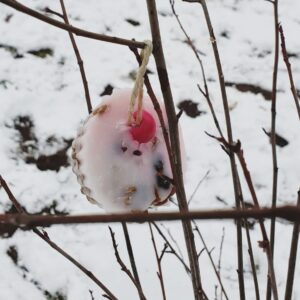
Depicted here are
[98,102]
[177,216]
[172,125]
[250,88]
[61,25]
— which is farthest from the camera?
[250,88]

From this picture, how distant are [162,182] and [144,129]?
10 centimetres

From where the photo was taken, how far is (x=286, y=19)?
10.8ft

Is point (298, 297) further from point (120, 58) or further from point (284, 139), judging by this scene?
point (120, 58)

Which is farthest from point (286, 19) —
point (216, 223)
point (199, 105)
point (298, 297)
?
point (298, 297)

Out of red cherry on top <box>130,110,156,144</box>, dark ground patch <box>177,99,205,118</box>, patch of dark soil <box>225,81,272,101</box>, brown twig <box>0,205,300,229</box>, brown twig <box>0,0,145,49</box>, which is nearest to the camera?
brown twig <box>0,205,300,229</box>

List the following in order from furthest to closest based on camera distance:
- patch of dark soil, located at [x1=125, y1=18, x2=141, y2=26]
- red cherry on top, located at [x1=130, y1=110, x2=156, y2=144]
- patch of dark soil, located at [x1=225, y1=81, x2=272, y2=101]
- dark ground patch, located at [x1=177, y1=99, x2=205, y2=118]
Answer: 1. patch of dark soil, located at [x1=125, y1=18, x2=141, y2=26]
2. patch of dark soil, located at [x1=225, y1=81, x2=272, y2=101]
3. dark ground patch, located at [x1=177, y1=99, x2=205, y2=118]
4. red cherry on top, located at [x1=130, y1=110, x2=156, y2=144]

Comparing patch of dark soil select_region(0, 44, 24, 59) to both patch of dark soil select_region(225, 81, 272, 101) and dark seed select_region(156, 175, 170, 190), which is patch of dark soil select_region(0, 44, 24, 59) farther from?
dark seed select_region(156, 175, 170, 190)

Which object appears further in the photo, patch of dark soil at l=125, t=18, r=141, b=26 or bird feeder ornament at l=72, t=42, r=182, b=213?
patch of dark soil at l=125, t=18, r=141, b=26

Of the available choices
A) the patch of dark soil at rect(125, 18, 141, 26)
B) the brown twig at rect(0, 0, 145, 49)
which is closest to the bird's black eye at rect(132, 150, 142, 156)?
the brown twig at rect(0, 0, 145, 49)

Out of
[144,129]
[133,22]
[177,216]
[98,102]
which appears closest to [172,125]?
[144,129]

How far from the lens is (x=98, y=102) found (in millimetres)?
2727

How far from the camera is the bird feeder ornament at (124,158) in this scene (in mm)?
906

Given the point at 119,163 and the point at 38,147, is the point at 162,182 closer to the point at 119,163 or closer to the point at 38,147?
the point at 119,163

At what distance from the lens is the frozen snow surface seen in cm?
207
